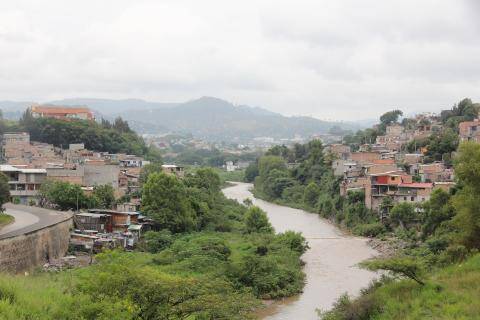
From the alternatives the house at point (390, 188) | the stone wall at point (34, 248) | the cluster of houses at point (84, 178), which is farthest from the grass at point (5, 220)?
the house at point (390, 188)

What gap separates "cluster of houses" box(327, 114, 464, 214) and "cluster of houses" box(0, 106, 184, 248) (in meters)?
10.6

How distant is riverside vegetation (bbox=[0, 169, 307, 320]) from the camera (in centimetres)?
932

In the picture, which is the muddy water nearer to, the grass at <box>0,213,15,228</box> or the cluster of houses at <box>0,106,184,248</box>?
the cluster of houses at <box>0,106,184,248</box>

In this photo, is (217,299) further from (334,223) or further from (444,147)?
(444,147)

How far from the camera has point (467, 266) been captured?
13.2m

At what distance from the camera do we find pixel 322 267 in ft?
71.2

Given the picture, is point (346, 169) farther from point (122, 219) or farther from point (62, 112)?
point (62, 112)

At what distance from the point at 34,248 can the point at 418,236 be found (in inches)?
574

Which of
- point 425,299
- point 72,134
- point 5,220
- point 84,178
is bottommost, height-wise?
point 425,299

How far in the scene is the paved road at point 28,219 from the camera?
17561 millimetres

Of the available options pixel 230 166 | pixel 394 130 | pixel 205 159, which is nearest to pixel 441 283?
pixel 394 130

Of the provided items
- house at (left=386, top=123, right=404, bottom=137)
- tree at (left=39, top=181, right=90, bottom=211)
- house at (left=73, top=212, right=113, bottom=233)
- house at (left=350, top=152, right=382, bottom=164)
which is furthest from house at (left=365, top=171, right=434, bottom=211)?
house at (left=386, top=123, right=404, bottom=137)

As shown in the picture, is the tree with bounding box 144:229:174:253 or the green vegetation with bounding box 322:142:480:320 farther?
the tree with bounding box 144:229:174:253

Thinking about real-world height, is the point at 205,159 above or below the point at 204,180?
below
